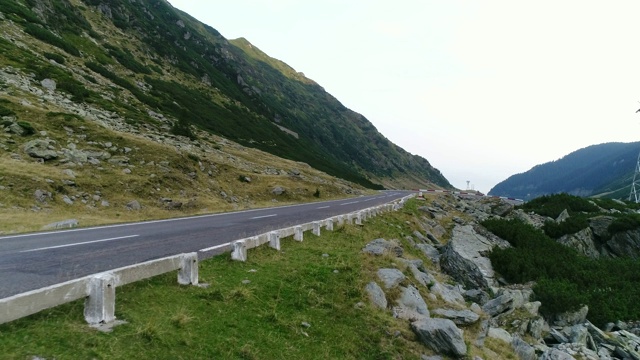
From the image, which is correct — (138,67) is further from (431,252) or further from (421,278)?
(421,278)

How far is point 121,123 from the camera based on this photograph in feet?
121

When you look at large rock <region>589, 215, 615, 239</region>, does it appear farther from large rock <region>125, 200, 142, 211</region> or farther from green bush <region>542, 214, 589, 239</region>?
large rock <region>125, 200, 142, 211</region>

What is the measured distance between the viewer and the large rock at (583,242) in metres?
34.2

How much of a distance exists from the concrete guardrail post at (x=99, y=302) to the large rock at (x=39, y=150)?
73.1 ft

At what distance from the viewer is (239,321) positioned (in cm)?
720

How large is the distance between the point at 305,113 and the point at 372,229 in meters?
159

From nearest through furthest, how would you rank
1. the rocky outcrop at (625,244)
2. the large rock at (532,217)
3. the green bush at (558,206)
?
1. the rocky outcrop at (625,244)
2. the large rock at (532,217)
3. the green bush at (558,206)

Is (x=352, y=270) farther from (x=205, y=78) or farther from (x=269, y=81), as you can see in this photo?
(x=269, y=81)

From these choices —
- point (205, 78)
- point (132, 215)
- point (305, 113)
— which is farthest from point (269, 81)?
point (132, 215)

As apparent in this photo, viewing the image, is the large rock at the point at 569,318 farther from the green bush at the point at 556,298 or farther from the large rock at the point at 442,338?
the large rock at the point at 442,338

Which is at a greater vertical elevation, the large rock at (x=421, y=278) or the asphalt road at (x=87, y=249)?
the asphalt road at (x=87, y=249)

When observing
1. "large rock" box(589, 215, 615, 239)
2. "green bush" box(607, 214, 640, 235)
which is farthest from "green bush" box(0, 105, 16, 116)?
"green bush" box(607, 214, 640, 235)

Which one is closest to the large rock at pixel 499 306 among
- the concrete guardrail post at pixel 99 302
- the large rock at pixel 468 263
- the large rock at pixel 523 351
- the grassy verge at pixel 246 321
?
the large rock at pixel 523 351

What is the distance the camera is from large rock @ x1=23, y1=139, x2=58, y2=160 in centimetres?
2311
